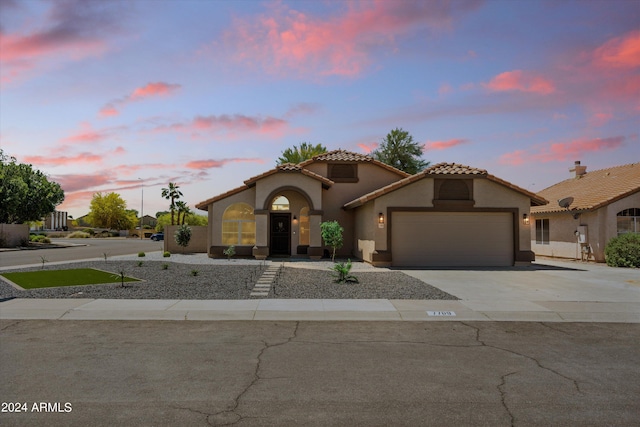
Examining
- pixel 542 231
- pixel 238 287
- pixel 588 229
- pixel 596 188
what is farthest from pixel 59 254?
pixel 596 188

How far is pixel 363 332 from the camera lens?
8656mm

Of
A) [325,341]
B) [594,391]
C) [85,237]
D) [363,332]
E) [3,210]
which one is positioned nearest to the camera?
[594,391]

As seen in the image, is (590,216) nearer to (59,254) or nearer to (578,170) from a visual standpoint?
(578,170)

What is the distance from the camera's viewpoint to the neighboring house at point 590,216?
23.7 meters

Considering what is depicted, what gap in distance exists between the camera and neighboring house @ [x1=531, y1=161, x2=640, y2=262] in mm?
23719

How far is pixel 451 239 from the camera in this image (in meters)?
21.6

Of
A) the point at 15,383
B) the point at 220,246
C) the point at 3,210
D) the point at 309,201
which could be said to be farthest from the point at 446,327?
the point at 3,210

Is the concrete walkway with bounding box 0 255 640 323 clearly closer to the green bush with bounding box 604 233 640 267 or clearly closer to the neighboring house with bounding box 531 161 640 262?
the green bush with bounding box 604 233 640 267

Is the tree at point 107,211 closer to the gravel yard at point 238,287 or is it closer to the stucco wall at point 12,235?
the stucco wall at point 12,235

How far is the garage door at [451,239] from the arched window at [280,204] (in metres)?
6.91

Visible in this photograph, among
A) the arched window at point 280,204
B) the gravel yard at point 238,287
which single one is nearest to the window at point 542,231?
the gravel yard at point 238,287

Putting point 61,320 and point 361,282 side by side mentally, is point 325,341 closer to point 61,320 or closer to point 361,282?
point 61,320

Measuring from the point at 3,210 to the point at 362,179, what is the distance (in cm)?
3902

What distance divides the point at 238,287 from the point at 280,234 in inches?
462
